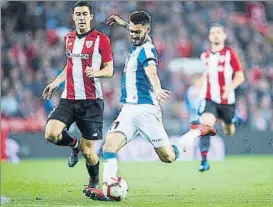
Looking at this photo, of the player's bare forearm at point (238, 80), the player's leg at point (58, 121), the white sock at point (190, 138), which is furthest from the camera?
the player's bare forearm at point (238, 80)

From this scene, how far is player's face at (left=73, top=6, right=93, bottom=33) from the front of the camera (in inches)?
373

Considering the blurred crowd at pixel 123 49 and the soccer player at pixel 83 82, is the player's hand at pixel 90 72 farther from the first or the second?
the blurred crowd at pixel 123 49

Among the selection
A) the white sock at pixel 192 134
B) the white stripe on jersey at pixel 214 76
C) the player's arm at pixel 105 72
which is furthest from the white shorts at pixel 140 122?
the white stripe on jersey at pixel 214 76

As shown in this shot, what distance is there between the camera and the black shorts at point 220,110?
12.8 metres

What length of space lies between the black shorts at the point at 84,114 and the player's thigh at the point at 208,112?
10.7 ft

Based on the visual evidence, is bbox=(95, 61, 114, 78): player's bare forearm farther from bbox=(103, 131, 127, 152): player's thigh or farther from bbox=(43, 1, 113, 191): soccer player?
bbox=(103, 131, 127, 152): player's thigh

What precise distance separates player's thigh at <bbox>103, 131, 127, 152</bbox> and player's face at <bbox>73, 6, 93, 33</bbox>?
1.39 meters

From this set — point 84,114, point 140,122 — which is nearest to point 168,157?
point 140,122

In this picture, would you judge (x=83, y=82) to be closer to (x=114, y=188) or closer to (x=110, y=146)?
(x=110, y=146)

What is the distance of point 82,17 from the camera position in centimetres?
950

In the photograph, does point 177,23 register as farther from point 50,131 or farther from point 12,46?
point 50,131

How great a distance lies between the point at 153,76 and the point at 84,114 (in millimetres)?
1220

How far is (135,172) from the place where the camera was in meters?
14.0

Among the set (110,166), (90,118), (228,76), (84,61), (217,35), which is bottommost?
(110,166)
